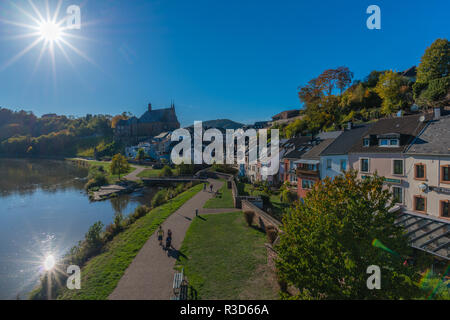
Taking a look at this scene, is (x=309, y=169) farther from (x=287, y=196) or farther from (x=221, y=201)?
(x=221, y=201)

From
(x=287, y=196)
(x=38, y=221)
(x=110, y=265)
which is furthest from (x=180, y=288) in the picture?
(x=38, y=221)

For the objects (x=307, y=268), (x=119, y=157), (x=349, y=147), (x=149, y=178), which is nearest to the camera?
(x=307, y=268)

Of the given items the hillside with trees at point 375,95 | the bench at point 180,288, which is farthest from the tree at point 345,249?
the hillside with trees at point 375,95

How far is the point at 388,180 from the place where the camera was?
19.8 meters

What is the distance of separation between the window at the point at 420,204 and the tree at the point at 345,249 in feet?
39.9

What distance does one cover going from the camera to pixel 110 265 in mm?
14680

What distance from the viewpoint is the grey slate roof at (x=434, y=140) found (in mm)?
16866

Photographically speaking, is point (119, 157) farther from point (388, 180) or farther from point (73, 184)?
point (388, 180)

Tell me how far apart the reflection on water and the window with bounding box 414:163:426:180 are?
30201 mm

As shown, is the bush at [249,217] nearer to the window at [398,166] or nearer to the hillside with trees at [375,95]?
the window at [398,166]
